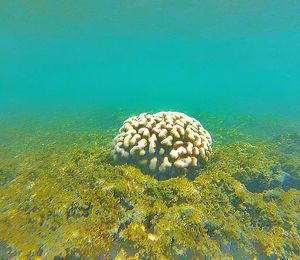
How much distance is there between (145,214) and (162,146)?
2599 millimetres

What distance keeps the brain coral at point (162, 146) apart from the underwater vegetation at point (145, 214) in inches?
18.7

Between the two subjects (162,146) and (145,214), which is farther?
(162,146)

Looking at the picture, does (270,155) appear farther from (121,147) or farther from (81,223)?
(81,223)

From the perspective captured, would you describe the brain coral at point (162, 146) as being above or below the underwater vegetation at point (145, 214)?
above

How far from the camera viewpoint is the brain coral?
7.39 m

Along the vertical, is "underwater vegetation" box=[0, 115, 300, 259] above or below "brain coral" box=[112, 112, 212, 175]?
below

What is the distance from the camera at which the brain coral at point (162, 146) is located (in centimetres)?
739

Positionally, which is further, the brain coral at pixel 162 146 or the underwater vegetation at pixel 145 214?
the brain coral at pixel 162 146

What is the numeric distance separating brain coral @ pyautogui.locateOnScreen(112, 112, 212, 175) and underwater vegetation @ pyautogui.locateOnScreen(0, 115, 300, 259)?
48 centimetres

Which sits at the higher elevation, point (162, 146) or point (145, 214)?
point (162, 146)

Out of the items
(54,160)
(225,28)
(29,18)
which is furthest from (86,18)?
(54,160)

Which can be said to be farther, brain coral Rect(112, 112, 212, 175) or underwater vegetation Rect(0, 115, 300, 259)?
brain coral Rect(112, 112, 212, 175)

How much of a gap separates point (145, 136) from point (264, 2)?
168ft

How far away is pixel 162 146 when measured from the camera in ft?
25.2
